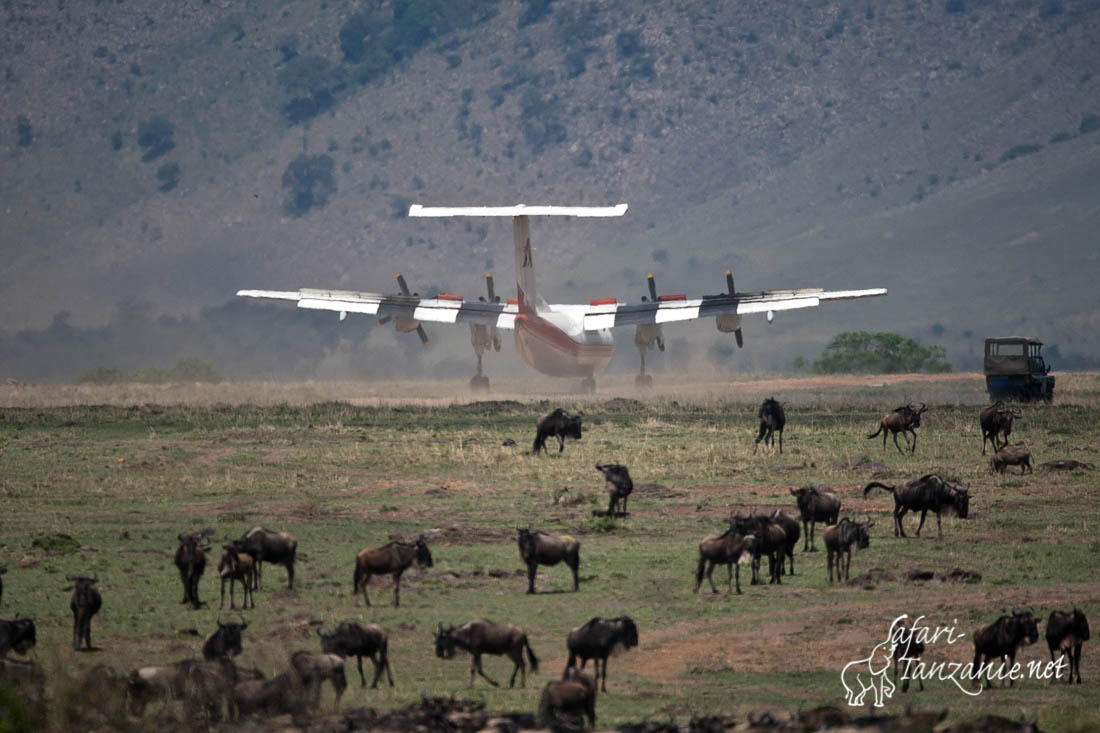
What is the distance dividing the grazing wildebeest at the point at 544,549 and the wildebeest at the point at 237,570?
3.96 meters

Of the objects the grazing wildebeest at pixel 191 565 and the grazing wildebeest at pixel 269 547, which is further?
the grazing wildebeest at pixel 269 547

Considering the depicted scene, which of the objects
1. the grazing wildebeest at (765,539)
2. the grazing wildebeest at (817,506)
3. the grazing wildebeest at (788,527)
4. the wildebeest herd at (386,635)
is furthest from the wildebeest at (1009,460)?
the grazing wildebeest at (765,539)

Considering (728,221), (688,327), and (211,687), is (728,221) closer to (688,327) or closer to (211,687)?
(688,327)

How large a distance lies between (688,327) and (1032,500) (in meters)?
124

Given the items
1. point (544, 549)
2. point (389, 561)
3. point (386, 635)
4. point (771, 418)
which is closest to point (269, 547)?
point (389, 561)

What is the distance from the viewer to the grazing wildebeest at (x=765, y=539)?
26.3 m

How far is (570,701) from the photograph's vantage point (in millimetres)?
17688

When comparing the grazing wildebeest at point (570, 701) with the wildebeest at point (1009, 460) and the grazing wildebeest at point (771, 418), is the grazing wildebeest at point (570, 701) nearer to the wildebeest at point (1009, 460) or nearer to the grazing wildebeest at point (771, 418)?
the wildebeest at point (1009, 460)

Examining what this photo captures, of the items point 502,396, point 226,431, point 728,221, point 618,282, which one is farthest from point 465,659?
point 728,221

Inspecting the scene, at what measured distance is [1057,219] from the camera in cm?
18162

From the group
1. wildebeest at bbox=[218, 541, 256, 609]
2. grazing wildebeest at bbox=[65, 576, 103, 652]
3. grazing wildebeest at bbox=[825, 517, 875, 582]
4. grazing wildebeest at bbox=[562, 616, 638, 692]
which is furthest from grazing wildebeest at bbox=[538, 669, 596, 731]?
grazing wildebeest at bbox=[825, 517, 875, 582]

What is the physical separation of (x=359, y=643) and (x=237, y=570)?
4.98 meters

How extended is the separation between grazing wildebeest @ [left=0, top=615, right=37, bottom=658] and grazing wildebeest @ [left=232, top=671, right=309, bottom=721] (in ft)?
13.3

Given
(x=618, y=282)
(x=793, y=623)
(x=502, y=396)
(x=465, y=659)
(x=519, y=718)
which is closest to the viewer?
(x=519, y=718)
